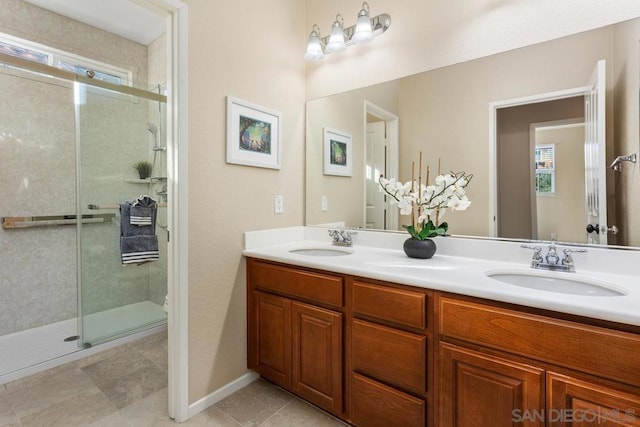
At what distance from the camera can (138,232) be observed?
2486mm

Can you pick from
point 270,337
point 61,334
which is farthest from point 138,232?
point 270,337

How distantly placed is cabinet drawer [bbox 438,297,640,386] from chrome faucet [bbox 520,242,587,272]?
1.58 feet

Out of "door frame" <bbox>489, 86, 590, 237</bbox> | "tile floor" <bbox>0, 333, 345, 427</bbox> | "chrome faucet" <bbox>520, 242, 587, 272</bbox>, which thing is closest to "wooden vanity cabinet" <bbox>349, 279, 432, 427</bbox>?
"tile floor" <bbox>0, 333, 345, 427</bbox>

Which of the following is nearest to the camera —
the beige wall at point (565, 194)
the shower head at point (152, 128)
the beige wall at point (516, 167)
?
the beige wall at point (565, 194)

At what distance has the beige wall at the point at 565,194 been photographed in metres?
1.36

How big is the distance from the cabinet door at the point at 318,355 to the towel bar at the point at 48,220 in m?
2.09

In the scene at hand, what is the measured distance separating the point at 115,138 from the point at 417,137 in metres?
2.62

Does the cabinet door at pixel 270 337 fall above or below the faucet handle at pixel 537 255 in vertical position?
below

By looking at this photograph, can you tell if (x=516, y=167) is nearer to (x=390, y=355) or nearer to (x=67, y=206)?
(x=390, y=355)

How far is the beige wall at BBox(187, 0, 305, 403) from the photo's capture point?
63.4 inches

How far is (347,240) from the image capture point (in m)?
1.98

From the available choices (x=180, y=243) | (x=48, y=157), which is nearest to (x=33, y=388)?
(x=180, y=243)

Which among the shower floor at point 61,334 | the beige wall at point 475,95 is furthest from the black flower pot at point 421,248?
the shower floor at point 61,334

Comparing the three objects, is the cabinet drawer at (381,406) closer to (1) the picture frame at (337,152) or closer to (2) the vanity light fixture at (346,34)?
(1) the picture frame at (337,152)
